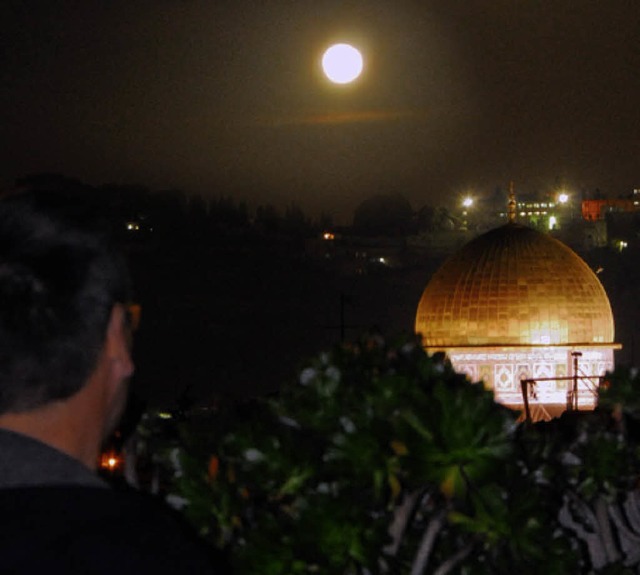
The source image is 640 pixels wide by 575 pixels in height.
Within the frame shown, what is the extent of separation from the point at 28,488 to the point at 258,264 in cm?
7254

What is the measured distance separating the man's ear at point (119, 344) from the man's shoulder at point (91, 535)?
240 millimetres

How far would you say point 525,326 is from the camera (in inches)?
1415

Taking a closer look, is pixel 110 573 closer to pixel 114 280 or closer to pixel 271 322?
pixel 114 280

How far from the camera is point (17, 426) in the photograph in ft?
5.65

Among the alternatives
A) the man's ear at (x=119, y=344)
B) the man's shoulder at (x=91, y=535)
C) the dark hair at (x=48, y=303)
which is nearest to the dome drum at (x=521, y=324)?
the man's ear at (x=119, y=344)

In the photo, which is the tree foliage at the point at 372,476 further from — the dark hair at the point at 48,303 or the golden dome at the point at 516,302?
the golden dome at the point at 516,302

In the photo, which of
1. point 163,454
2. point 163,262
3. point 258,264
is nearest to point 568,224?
point 258,264

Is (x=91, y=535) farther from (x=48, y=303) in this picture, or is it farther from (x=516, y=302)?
(x=516, y=302)

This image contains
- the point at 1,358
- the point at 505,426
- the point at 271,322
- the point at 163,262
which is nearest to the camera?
the point at 1,358

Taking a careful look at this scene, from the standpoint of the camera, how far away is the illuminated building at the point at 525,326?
3581cm

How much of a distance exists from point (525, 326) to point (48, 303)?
3475 cm

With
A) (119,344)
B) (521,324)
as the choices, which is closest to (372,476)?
(119,344)

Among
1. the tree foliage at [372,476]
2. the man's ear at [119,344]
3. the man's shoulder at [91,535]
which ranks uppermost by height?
the man's ear at [119,344]

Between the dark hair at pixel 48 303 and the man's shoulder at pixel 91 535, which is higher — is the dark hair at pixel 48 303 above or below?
above
